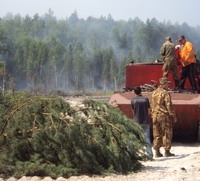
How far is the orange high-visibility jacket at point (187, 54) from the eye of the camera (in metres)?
13.9

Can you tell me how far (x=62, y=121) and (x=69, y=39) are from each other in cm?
10825

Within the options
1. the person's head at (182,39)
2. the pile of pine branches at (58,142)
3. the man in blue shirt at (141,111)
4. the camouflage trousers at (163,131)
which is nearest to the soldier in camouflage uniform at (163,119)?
the camouflage trousers at (163,131)

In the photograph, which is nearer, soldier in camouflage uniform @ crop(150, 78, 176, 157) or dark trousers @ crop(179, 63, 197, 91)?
soldier in camouflage uniform @ crop(150, 78, 176, 157)

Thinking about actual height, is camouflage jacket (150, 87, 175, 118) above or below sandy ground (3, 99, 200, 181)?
above

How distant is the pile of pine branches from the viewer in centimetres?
793

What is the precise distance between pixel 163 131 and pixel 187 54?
390cm

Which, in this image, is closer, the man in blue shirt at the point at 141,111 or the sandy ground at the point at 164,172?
the sandy ground at the point at 164,172

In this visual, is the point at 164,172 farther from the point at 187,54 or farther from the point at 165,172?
the point at 187,54

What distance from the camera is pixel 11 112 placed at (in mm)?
8227

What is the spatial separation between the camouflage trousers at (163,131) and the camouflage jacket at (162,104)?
89 mm

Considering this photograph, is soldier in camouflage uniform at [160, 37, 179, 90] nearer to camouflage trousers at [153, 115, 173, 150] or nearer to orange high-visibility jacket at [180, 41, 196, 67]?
orange high-visibility jacket at [180, 41, 196, 67]

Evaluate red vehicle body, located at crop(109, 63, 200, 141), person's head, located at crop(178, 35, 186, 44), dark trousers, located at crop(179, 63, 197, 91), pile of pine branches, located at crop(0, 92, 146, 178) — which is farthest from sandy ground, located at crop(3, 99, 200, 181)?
person's head, located at crop(178, 35, 186, 44)

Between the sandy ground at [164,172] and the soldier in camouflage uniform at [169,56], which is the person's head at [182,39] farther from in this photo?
the sandy ground at [164,172]

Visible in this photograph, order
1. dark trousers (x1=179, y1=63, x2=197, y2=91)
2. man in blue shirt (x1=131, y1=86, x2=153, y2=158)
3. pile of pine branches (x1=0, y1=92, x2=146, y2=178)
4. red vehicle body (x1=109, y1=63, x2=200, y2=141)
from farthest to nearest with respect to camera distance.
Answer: dark trousers (x1=179, y1=63, x2=197, y2=91)
red vehicle body (x1=109, y1=63, x2=200, y2=141)
man in blue shirt (x1=131, y1=86, x2=153, y2=158)
pile of pine branches (x1=0, y1=92, x2=146, y2=178)
